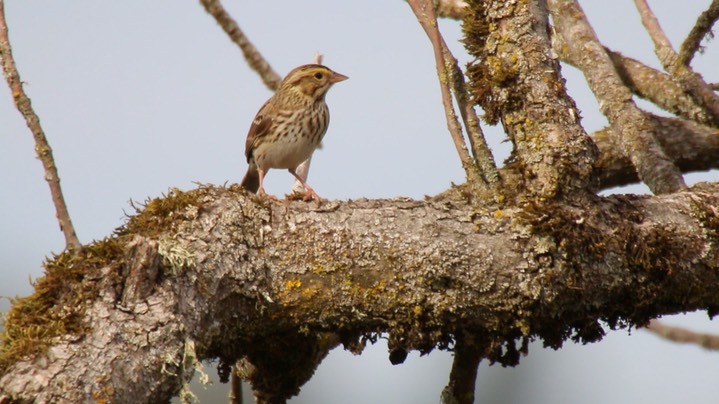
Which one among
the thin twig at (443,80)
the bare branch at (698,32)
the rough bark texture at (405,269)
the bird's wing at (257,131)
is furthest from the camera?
the bird's wing at (257,131)

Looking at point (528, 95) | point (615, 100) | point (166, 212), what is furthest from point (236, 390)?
point (615, 100)

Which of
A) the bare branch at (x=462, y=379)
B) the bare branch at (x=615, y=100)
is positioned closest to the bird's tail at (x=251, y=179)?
the bare branch at (x=615, y=100)

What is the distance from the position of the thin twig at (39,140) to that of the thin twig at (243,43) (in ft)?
8.22

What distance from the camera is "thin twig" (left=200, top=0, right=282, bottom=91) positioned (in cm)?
599

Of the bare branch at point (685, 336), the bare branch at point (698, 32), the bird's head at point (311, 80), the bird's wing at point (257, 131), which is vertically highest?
the bird's head at point (311, 80)

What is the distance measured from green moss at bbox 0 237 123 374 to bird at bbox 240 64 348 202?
3.33 m

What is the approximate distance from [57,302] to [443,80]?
1.79 metres

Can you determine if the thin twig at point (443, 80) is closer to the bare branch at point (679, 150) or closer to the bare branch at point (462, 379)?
the bare branch at point (462, 379)

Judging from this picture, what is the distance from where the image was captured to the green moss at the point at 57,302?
295 cm

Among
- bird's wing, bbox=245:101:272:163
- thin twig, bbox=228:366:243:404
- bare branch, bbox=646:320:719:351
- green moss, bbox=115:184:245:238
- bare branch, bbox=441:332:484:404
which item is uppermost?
bird's wing, bbox=245:101:272:163

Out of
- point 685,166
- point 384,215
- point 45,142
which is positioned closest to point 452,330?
point 384,215

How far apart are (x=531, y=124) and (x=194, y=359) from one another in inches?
62.8

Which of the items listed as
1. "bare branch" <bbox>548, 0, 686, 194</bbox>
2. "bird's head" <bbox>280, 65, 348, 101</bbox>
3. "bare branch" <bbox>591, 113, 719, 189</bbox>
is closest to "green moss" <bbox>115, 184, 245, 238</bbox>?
"bare branch" <bbox>548, 0, 686, 194</bbox>

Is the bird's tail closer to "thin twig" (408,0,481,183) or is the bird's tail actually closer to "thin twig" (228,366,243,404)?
"thin twig" (228,366,243,404)
